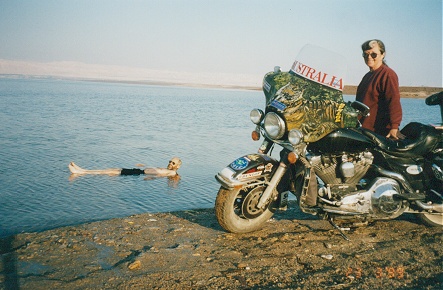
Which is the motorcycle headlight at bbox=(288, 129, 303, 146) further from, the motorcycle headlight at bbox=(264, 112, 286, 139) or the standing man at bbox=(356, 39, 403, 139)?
the standing man at bbox=(356, 39, 403, 139)

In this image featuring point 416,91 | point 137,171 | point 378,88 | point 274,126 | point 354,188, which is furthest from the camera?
point 416,91

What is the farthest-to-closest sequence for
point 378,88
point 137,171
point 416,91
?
point 416,91
point 137,171
point 378,88

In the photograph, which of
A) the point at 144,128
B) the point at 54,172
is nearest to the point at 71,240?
the point at 54,172

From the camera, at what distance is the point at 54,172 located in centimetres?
906

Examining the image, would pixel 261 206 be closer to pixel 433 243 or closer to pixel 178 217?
pixel 178 217

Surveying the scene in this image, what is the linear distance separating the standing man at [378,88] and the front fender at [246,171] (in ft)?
6.63

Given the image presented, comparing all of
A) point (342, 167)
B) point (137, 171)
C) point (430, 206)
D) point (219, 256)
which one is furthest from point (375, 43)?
point (137, 171)

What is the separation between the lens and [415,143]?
191 inches

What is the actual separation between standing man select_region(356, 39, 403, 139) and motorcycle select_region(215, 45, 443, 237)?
568 millimetres

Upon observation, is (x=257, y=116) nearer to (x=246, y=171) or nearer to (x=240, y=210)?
(x=246, y=171)

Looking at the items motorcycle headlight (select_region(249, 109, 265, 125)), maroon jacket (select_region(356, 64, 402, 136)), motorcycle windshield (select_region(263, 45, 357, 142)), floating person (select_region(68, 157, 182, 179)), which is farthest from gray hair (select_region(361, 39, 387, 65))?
floating person (select_region(68, 157, 182, 179))

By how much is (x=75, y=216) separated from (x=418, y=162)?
5218mm

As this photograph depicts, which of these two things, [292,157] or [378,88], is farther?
[378,88]

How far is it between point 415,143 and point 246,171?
2217 millimetres
